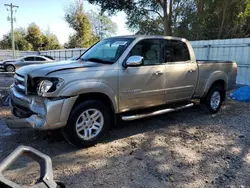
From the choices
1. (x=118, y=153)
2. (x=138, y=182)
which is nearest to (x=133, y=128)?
(x=118, y=153)


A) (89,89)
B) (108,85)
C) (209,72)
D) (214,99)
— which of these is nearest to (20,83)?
(89,89)

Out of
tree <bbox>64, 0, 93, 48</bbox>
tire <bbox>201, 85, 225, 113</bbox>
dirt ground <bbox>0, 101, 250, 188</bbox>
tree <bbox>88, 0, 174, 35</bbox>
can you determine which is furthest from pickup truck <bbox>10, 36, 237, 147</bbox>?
tree <bbox>64, 0, 93, 48</bbox>

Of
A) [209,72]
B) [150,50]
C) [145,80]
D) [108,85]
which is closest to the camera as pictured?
[108,85]

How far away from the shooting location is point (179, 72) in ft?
17.6

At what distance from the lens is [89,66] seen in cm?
410

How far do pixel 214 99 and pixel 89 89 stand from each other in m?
3.98

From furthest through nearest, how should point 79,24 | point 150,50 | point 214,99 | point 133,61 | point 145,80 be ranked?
1. point 79,24
2. point 214,99
3. point 150,50
4. point 145,80
5. point 133,61

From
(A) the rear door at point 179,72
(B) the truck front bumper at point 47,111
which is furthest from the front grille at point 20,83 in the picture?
(A) the rear door at point 179,72

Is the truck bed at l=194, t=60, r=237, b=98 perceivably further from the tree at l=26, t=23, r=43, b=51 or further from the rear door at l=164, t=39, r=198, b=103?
the tree at l=26, t=23, r=43, b=51

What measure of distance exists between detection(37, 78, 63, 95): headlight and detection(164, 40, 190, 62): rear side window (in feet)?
8.36

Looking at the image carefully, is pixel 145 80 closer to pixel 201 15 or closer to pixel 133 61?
pixel 133 61

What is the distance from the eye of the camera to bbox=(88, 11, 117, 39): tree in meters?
45.5

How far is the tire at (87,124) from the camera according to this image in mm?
3846

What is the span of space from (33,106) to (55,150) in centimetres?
84
